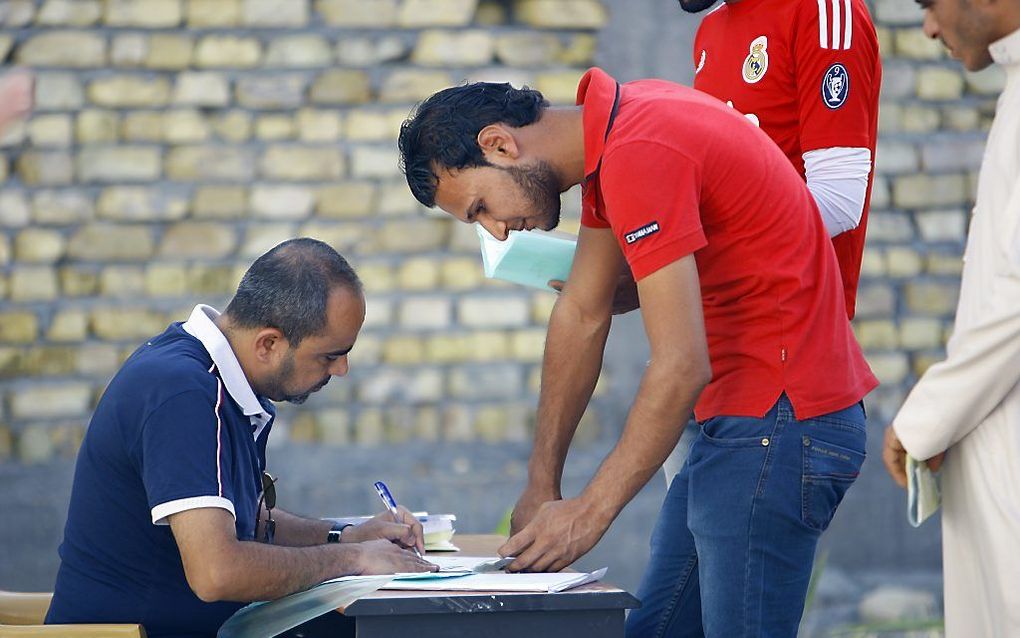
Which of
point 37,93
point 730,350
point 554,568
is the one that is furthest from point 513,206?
point 37,93

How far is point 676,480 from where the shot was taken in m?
2.94

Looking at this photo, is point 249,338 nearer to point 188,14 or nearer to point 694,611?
point 694,611

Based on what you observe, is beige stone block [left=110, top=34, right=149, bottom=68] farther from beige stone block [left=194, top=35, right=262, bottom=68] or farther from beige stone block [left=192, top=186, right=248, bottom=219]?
beige stone block [left=192, top=186, right=248, bottom=219]

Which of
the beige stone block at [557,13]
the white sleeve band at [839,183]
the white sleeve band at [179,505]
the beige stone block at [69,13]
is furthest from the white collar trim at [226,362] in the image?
the beige stone block at [557,13]

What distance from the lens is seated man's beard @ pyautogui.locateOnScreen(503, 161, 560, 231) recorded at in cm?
263

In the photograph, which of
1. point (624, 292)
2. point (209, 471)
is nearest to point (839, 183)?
point (624, 292)

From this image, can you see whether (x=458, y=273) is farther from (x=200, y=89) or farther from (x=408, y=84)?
(x=200, y=89)

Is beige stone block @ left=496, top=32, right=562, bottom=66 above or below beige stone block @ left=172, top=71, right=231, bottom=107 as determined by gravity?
above

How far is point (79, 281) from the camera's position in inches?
202

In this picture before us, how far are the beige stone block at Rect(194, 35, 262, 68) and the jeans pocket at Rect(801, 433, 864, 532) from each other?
3301 millimetres

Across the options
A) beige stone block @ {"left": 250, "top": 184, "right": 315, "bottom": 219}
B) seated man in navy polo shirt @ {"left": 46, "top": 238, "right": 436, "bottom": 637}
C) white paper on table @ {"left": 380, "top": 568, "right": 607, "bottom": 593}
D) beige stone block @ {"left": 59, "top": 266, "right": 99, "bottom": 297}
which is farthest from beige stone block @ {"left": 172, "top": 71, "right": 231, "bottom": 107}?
white paper on table @ {"left": 380, "top": 568, "right": 607, "bottom": 593}

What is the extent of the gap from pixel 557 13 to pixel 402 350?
143 cm

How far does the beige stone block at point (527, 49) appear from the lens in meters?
5.29

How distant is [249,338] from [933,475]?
142cm
